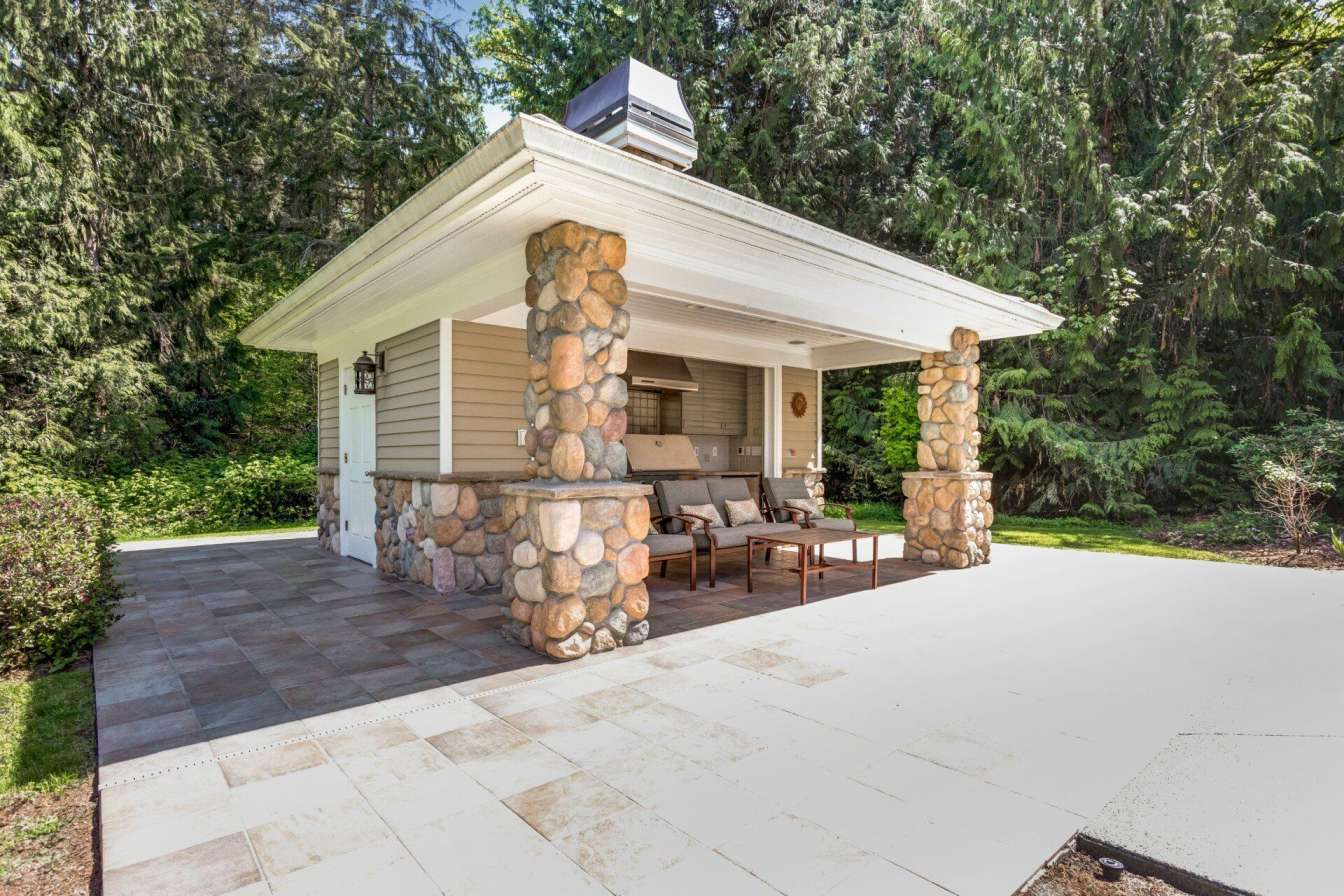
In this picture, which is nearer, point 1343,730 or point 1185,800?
point 1185,800

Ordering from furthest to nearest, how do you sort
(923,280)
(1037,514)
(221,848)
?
(1037,514) → (923,280) → (221,848)

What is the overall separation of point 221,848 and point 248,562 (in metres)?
5.92

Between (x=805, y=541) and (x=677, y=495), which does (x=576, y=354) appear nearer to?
(x=805, y=541)

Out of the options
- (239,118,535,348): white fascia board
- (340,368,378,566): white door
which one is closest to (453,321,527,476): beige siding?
(239,118,535,348): white fascia board

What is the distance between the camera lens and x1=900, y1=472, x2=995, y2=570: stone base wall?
6574mm

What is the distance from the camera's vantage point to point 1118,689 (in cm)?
323

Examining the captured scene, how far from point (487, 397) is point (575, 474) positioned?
2.33 meters

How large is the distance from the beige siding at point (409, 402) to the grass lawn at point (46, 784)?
2.72 m

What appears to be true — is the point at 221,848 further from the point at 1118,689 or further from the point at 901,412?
the point at 901,412

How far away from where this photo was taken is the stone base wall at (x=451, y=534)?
5.37 meters

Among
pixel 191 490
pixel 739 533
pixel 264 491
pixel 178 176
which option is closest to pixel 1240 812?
pixel 739 533

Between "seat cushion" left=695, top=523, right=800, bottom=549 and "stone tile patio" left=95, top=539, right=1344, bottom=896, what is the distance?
2.59 ft

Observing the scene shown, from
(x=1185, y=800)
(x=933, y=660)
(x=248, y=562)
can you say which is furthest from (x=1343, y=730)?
(x=248, y=562)

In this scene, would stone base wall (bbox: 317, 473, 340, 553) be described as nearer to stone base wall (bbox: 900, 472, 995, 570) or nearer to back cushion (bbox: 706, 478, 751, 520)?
back cushion (bbox: 706, 478, 751, 520)
